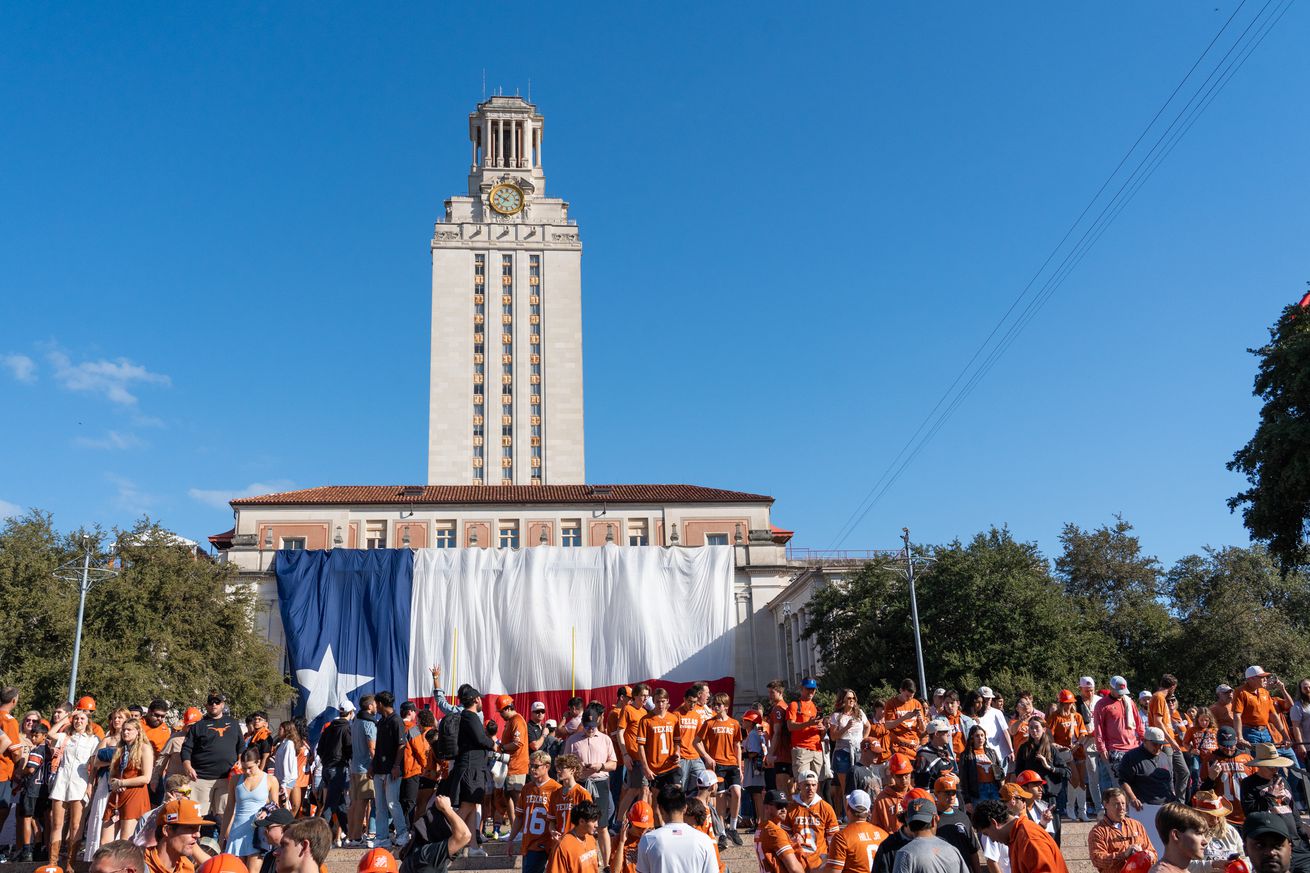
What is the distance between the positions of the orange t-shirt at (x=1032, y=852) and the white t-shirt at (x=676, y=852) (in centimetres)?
216

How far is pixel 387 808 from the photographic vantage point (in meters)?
13.1

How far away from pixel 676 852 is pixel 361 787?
810cm

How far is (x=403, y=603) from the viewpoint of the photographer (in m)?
45.0

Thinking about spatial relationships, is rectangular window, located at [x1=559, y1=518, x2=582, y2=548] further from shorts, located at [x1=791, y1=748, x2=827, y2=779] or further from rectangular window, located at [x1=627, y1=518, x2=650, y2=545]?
shorts, located at [x1=791, y1=748, x2=827, y2=779]

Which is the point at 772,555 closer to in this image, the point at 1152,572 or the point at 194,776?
the point at 1152,572

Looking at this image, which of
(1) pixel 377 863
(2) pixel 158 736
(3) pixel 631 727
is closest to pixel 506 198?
(2) pixel 158 736

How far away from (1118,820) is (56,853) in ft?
37.0

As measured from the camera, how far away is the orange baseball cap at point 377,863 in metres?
6.21

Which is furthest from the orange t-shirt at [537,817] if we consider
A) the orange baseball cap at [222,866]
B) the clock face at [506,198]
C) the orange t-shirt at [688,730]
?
the clock face at [506,198]

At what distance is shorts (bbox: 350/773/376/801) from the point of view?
45.1ft

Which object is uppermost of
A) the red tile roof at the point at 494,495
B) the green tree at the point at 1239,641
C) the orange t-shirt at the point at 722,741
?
the red tile roof at the point at 494,495

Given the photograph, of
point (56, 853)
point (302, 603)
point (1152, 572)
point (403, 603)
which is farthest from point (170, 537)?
point (1152, 572)

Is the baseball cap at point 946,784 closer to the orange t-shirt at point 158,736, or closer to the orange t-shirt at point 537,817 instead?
the orange t-shirt at point 537,817

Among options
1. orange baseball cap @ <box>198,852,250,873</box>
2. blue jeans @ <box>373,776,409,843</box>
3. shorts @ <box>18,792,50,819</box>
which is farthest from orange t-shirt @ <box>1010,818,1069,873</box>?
shorts @ <box>18,792,50,819</box>
